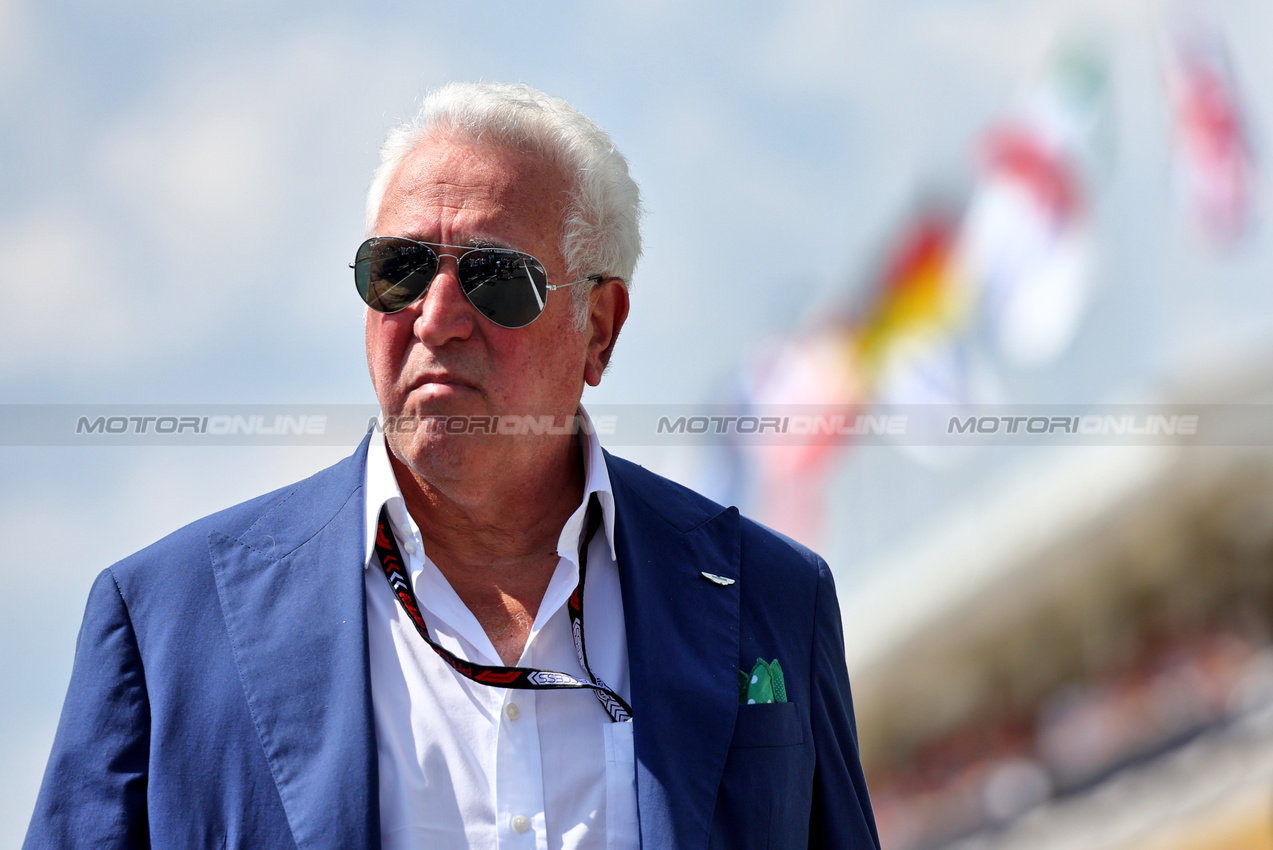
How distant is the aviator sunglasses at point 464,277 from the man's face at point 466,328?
18 mm

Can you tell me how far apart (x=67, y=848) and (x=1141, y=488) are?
9.23m

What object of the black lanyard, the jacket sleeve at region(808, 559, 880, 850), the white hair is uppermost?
the white hair

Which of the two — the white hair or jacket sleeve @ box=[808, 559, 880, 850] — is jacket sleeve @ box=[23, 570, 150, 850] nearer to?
the white hair

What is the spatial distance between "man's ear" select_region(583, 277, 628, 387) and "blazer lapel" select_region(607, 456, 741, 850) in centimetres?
22

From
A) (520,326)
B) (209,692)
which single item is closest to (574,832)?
(209,692)

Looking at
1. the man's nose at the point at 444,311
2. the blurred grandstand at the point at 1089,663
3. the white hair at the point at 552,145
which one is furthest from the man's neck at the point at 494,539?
the blurred grandstand at the point at 1089,663

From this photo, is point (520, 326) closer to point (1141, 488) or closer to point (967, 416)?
point (967, 416)

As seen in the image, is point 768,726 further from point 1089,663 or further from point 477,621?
point 1089,663

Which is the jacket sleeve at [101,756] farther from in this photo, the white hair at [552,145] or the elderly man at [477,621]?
the white hair at [552,145]

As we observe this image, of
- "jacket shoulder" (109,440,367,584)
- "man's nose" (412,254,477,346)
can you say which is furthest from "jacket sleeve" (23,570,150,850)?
"man's nose" (412,254,477,346)

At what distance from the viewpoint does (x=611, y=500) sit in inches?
86.7

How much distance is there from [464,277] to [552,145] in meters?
0.37

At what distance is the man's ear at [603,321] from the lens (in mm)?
2404

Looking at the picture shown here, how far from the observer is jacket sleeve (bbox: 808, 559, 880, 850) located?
212 cm
